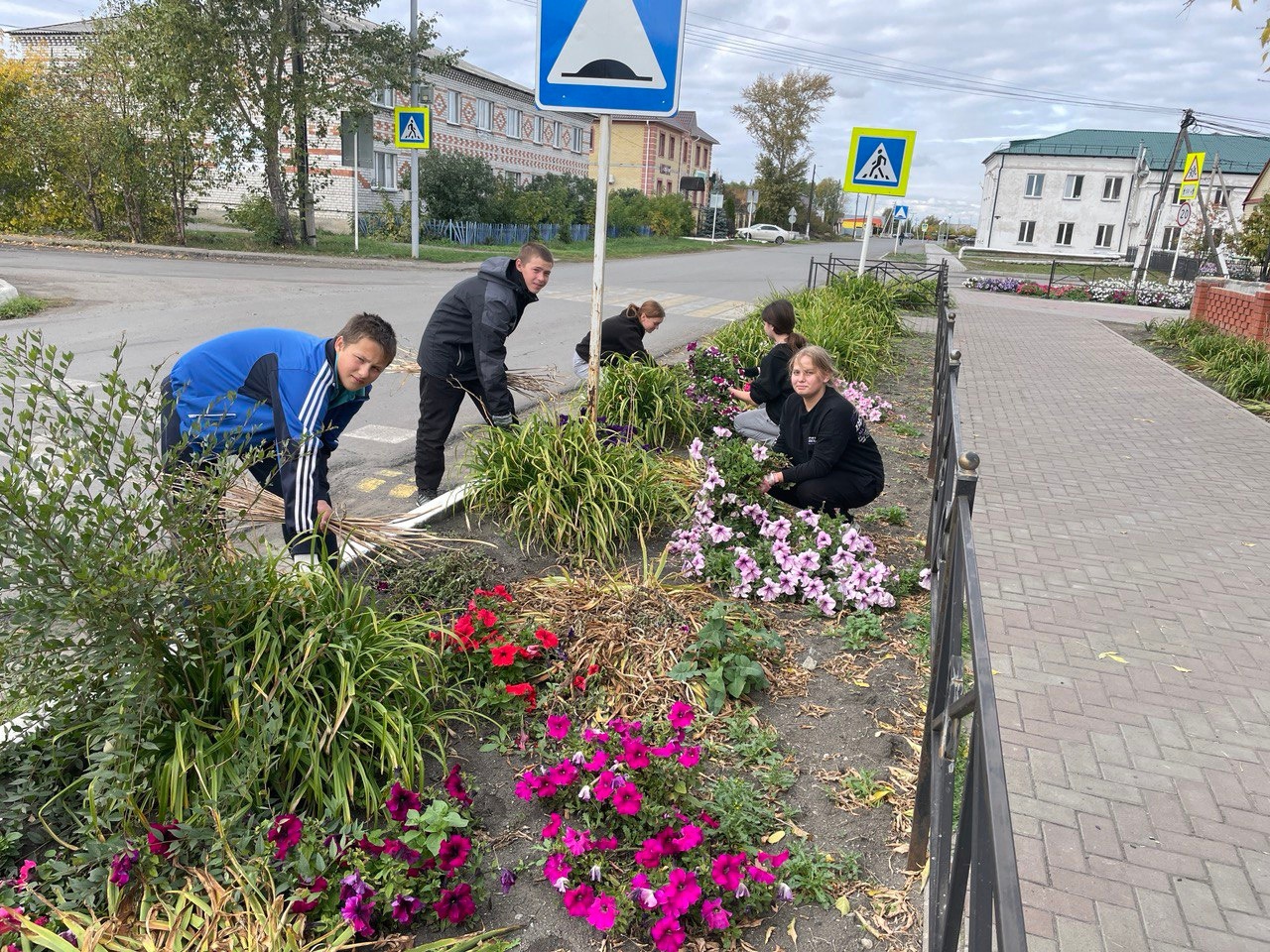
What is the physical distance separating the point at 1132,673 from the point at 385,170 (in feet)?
118

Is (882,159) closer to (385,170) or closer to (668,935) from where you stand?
(668,935)

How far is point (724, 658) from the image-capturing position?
3.42 metres

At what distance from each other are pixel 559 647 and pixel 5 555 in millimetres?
1874

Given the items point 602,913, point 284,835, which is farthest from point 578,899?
point 284,835

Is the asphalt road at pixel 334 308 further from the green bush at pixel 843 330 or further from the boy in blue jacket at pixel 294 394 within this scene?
the boy in blue jacket at pixel 294 394

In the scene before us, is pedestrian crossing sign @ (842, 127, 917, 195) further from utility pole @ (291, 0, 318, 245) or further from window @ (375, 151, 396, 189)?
window @ (375, 151, 396, 189)

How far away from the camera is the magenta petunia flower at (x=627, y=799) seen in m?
2.47

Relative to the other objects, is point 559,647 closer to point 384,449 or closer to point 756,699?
point 756,699

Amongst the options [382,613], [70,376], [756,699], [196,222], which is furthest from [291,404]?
[196,222]

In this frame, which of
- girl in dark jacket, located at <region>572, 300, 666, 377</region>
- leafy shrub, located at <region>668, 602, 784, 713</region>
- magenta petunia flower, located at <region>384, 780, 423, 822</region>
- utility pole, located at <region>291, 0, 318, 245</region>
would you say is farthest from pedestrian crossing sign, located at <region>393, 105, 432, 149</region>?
magenta petunia flower, located at <region>384, 780, 423, 822</region>

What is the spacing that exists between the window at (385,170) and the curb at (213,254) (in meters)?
13.6

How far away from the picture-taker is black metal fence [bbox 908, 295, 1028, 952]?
4.40 ft

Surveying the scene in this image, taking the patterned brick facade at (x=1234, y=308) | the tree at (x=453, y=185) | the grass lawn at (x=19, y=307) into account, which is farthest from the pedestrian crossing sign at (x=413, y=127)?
the patterned brick facade at (x=1234, y=308)

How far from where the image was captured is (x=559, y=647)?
3439 mm
